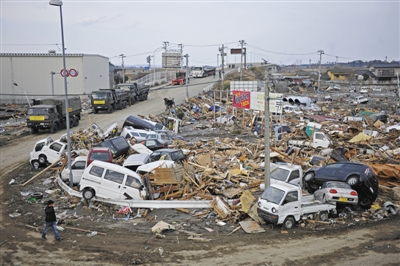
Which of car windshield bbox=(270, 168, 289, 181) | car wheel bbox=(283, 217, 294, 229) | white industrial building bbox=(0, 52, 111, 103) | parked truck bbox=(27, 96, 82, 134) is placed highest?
white industrial building bbox=(0, 52, 111, 103)

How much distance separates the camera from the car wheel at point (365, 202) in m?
15.4

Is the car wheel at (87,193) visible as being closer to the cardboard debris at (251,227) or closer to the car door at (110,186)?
the car door at (110,186)

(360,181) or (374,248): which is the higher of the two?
(360,181)

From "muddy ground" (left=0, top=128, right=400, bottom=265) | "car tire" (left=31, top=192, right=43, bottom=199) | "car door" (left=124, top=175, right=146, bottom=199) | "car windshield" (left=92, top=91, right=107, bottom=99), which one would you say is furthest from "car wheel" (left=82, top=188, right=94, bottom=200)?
"car windshield" (left=92, top=91, right=107, bottom=99)

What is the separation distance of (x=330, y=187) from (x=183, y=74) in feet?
223

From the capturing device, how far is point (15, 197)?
16.6m

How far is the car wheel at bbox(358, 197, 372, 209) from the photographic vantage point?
50.4ft

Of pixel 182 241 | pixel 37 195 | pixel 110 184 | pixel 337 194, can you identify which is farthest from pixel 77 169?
pixel 337 194

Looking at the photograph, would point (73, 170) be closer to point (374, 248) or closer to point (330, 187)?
point (330, 187)

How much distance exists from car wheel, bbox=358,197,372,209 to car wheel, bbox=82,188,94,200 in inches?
412

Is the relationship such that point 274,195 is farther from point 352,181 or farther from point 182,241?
point 352,181

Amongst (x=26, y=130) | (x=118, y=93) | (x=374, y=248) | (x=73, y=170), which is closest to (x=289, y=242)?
(x=374, y=248)

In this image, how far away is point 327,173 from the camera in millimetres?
16750

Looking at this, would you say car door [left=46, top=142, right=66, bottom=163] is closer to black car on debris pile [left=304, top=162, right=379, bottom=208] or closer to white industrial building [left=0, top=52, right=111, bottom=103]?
black car on debris pile [left=304, top=162, right=379, bottom=208]
